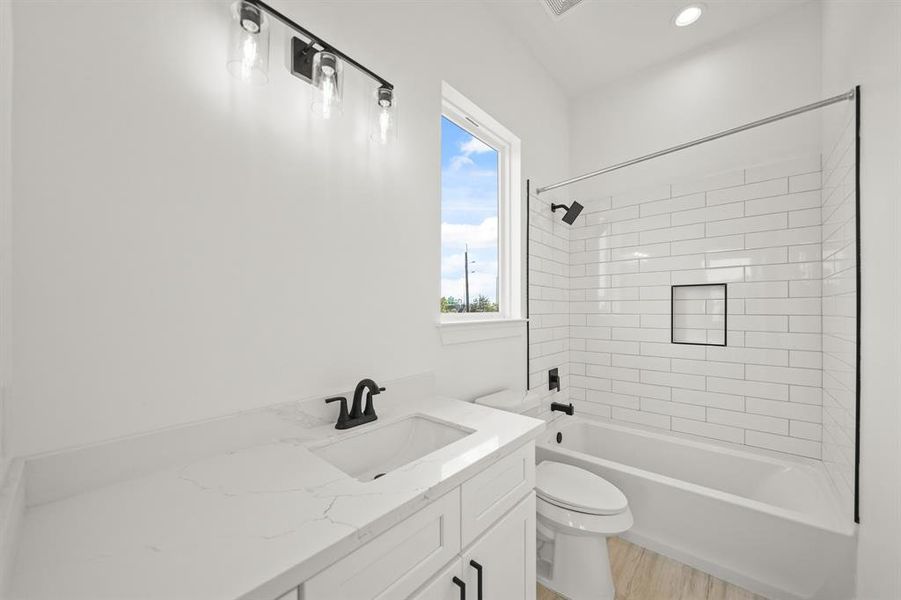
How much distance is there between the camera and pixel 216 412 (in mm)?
924

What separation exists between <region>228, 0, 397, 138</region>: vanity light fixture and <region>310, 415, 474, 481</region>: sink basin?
100cm

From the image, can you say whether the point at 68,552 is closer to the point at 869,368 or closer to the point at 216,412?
the point at 216,412

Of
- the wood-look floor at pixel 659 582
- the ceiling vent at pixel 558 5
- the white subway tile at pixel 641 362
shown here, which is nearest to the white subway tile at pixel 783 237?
the white subway tile at pixel 641 362

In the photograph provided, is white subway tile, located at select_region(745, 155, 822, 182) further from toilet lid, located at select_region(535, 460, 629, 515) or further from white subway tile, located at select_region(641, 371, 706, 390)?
toilet lid, located at select_region(535, 460, 629, 515)

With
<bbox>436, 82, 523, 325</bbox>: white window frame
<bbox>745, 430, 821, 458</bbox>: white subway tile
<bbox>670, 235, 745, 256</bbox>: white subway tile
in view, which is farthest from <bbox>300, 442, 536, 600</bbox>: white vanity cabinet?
<bbox>670, 235, 745, 256</bbox>: white subway tile

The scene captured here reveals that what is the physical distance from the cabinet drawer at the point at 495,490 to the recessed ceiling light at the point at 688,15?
8.16 ft

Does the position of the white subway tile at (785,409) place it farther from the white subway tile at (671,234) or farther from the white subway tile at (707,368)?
the white subway tile at (671,234)

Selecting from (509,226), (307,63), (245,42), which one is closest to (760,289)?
(509,226)

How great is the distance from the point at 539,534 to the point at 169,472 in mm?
1488

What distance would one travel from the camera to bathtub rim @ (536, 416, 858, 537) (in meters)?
1.42

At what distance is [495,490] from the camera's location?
3.23 ft

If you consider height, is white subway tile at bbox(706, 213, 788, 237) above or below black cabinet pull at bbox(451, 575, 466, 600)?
above

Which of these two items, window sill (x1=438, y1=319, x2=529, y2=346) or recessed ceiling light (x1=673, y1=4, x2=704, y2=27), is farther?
recessed ceiling light (x1=673, y1=4, x2=704, y2=27)

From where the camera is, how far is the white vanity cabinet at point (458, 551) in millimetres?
639
